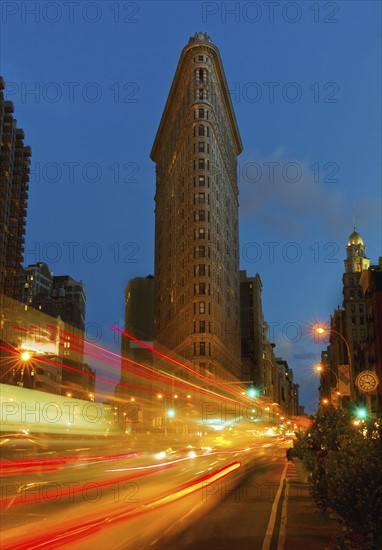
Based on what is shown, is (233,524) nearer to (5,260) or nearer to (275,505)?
(275,505)

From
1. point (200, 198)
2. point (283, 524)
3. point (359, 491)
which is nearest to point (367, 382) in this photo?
point (283, 524)

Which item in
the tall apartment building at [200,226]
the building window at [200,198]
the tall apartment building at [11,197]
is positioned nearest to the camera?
the tall apartment building at [11,197]

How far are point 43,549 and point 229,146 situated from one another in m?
146

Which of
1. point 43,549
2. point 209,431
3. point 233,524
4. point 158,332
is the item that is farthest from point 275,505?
point 158,332

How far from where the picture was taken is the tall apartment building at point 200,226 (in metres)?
114

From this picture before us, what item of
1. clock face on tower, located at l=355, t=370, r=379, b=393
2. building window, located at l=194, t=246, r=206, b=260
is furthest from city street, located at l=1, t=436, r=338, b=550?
building window, located at l=194, t=246, r=206, b=260

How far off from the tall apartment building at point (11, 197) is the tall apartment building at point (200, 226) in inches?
1313

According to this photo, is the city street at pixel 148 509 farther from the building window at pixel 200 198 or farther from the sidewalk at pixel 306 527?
the building window at pixel 200 198

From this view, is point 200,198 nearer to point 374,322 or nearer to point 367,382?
point 374,322

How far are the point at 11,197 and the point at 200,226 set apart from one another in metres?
38.5

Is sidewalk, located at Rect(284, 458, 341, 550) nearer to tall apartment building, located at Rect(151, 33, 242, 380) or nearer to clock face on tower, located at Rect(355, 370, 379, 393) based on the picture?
clock face on tower, located at Rect(355, 370, 379, 393)

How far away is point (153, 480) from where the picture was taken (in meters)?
25.5

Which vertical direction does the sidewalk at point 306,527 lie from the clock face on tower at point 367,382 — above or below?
below

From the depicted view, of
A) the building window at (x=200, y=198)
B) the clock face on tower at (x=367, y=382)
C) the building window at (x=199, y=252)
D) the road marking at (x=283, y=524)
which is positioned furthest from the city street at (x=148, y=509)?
the building window at (x=200, y=198)
